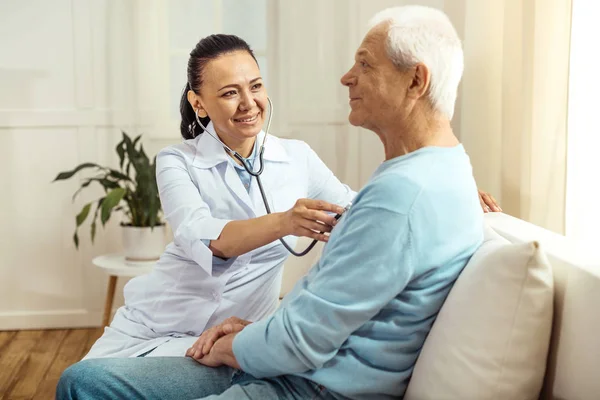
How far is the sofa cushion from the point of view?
1.15 metres

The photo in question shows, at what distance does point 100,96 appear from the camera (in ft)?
11.6

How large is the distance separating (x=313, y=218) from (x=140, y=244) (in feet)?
6.11

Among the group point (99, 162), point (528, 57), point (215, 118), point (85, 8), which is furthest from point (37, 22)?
point (528, 57)

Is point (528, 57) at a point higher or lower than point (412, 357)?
higher

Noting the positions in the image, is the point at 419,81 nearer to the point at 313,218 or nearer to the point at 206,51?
the point at 313,218

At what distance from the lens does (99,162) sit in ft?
11.7

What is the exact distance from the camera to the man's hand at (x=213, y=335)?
4.85 feet

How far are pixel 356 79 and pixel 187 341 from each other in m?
0.71

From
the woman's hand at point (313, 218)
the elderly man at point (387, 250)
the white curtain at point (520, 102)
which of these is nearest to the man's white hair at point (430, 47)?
the elderly man at point (387, 250)

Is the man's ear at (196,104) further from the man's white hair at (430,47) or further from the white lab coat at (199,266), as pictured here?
the man's white hair at (430,47)

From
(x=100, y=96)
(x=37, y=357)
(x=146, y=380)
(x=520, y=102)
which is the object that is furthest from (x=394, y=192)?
(x=100, y=96)

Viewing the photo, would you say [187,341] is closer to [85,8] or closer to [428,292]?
[428,292]

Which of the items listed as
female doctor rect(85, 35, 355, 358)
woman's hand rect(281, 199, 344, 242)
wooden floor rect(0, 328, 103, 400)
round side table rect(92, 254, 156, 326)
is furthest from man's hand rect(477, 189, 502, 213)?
wooden floor rect(0, 328, 103, 400)

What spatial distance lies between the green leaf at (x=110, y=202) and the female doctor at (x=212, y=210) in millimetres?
1226
